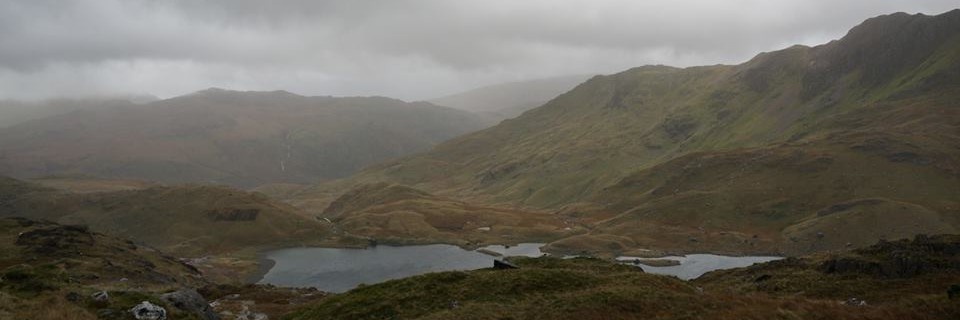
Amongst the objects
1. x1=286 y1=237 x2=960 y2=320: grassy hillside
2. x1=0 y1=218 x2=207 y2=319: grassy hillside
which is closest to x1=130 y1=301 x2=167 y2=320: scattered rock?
x1=0 y1=218 x2=207 y2=319: grassy hillside

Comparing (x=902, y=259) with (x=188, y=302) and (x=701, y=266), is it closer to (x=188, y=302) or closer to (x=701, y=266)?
(x=188, y=302)

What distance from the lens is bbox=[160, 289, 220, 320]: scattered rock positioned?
48375 mm

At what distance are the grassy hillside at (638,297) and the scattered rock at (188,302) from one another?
7.58 meters

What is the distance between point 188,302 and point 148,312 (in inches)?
238

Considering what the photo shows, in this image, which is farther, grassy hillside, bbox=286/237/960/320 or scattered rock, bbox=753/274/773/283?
scattered rock, bbox=753/274/773/283

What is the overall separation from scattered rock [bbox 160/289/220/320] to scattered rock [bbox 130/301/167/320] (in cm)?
358

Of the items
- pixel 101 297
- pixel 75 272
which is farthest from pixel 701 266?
pixel 101 297

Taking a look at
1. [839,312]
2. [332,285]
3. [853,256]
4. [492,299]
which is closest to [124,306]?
[492,299]

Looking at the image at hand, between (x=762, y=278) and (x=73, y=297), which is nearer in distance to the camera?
(x=73, y=297)

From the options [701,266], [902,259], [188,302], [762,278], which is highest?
[902,259]

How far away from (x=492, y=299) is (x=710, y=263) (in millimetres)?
163328

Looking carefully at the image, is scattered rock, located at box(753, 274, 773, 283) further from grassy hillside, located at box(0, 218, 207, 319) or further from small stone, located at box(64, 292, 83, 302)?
small stone, located at box(64, 292, 83, 302)

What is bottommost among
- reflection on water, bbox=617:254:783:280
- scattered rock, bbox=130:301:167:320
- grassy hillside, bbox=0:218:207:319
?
reflection on water, bbox=617:254:783:280

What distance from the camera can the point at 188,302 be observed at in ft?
163
